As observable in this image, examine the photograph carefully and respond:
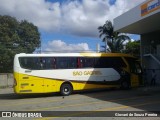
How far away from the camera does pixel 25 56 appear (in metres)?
23.3

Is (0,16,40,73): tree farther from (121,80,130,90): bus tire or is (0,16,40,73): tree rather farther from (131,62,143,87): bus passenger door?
(121,80,130,90): bus tire

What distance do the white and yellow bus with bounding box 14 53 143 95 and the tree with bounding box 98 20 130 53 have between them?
817 inches

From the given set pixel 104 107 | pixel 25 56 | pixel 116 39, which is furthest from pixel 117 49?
pixel 104 107

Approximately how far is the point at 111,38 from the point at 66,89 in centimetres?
2832

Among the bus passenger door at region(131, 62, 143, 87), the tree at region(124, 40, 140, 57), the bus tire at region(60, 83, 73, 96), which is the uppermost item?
the tree at region(124, 40, 140, 57)

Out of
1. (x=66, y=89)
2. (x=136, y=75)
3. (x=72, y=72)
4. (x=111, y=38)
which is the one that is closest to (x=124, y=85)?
(x=136, y=75)

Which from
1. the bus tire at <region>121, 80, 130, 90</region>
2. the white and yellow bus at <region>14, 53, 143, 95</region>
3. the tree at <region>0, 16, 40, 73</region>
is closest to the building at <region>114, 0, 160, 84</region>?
the white and yellow bus at <region>14, 53, 143, 95</region>

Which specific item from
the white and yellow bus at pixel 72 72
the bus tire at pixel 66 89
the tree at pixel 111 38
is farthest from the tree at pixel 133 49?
the bus tire at pixel 66 89

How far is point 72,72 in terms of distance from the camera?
24906mm

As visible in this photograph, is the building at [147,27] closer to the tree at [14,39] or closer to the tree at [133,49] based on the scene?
the tree at [133,49]

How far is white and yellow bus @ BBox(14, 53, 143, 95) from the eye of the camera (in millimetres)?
23203

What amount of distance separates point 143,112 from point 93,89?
14610 mm

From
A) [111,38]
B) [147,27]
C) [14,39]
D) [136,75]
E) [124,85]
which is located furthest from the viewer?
[14,39]

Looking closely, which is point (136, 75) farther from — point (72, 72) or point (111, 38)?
point (111, 38)
